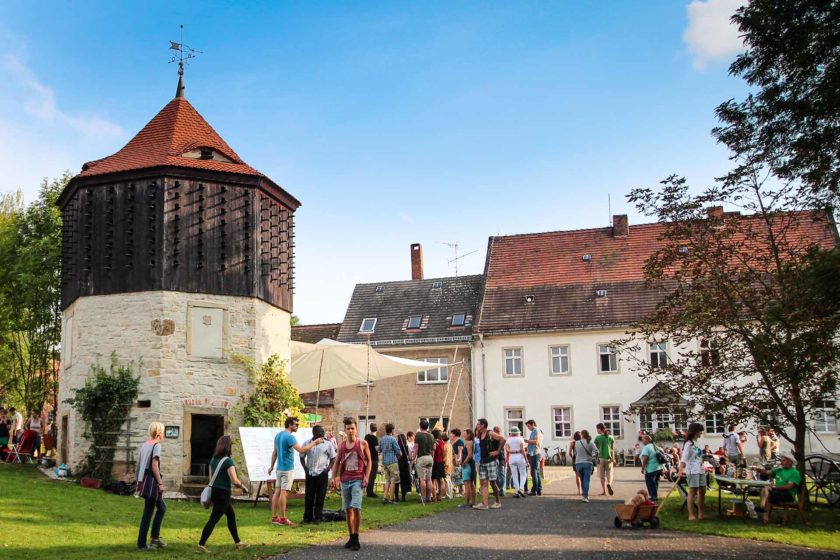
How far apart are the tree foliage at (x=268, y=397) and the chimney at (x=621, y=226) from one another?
22.5 meters

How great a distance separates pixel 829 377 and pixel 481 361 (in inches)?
957

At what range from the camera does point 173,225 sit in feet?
76.5

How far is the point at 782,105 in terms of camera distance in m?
14.6

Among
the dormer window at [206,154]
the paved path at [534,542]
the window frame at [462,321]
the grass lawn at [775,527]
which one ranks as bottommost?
the grass lawn at [775,527]

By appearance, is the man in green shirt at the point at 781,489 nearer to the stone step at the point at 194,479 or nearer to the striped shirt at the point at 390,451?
the striped shirt at the point at 390,451

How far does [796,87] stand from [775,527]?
7.43 meters

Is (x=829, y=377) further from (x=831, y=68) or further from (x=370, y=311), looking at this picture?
(x=370, y=311)

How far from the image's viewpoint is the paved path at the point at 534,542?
11062 mm

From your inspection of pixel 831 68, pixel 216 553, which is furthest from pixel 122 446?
pixel 831 68

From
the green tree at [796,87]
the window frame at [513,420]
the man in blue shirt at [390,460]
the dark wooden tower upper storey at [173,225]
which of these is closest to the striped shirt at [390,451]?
the man in blue shirt at [390,460]

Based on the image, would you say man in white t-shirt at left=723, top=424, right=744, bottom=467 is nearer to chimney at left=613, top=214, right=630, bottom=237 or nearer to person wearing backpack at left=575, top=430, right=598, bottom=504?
person wearing backpack at left=575, top=430, right=598, bottom=504

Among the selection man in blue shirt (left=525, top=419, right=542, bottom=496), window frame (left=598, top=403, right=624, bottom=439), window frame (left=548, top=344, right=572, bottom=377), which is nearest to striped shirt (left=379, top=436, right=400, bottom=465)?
man in blue shirt (left=525, top=419, right=542, bottom=496)

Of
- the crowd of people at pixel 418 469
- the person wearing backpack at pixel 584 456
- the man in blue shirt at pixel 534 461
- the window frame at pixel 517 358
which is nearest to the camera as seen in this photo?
the crowd of people at pixel 418 469

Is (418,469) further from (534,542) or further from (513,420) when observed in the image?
A: (513,420)
